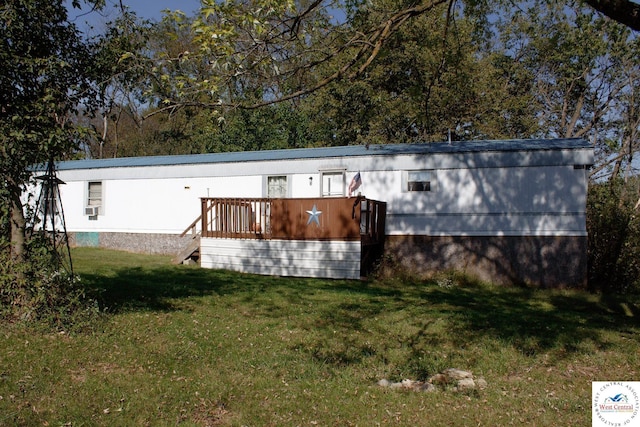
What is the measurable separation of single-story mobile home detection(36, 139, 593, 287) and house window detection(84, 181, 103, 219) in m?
4.57

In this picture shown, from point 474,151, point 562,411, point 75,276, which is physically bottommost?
point 562,411

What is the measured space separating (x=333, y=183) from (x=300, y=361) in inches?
399

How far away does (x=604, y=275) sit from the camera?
14773 millimetres

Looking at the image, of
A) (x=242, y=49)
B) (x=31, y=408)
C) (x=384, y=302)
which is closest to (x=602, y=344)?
(x=384, y=302)

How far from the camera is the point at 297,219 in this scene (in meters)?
14.7

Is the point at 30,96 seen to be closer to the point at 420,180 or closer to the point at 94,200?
the point at 420,180

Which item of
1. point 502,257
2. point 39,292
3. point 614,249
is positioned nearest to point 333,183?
point 502,257

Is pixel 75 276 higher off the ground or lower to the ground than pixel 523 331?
higher

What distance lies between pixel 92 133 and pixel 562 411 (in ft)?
21.3

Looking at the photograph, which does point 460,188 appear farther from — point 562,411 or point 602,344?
point 562,411

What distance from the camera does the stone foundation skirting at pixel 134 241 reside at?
725 inches

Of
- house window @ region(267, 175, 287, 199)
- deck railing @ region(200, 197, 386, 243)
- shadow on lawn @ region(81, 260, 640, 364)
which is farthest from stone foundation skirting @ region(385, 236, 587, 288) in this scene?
house window @ region(267, 175, 287, 199)

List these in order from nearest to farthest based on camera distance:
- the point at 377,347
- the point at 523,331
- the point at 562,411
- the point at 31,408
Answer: the point at 31,408
the point at 562,411
the point at 377,347
the point at 523,331

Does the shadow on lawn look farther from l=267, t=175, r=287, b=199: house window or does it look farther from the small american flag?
l=267, t=175, r=287, b=199: house window
